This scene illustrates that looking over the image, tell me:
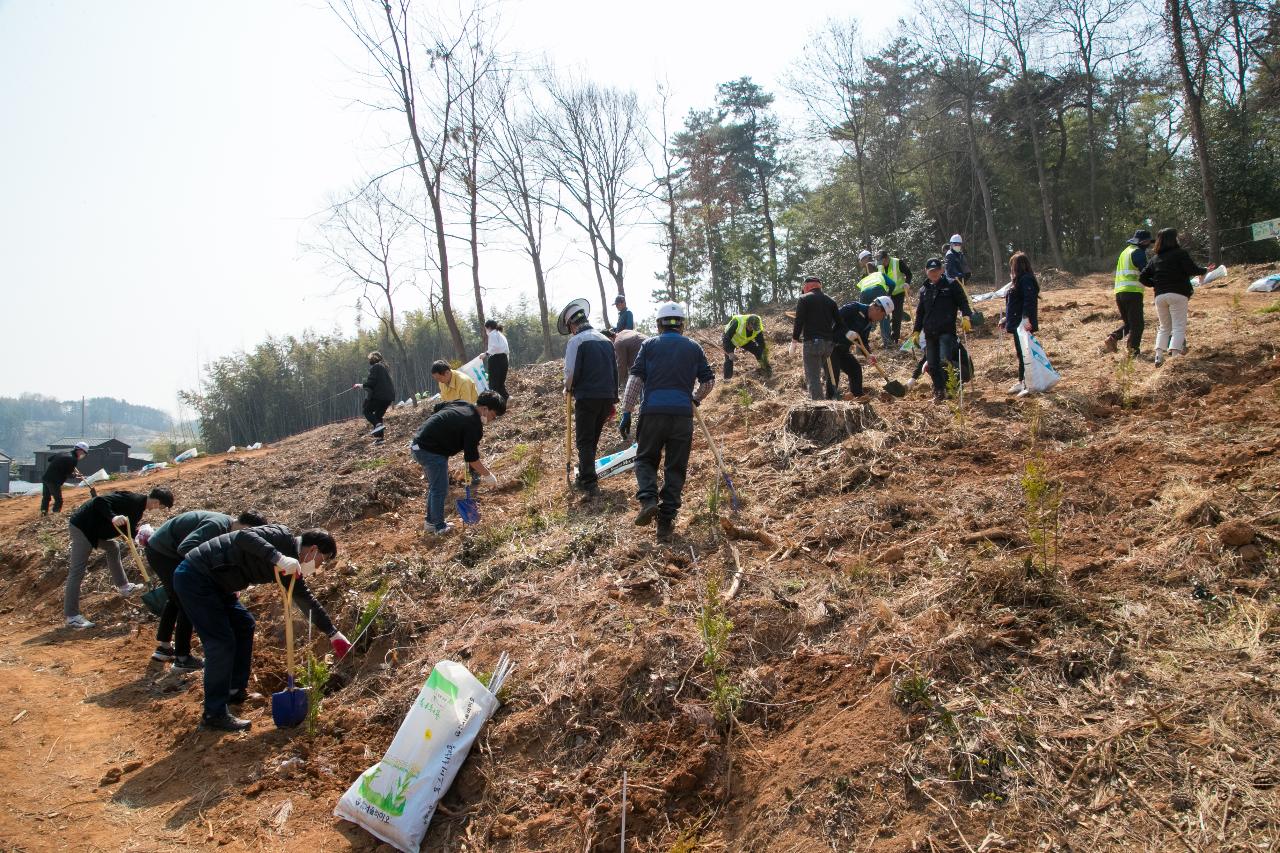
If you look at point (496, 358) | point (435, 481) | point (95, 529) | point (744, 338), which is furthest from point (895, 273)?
point (95, 529)

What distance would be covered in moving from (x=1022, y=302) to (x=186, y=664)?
26.6 ft

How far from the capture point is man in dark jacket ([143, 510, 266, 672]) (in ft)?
17.0

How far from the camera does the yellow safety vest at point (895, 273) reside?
35.1 ft

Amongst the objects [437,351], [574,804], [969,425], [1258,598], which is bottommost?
[574,804]

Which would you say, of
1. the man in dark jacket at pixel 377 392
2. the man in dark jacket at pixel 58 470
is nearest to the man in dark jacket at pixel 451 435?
the man in dark jacket at pixel 377 392

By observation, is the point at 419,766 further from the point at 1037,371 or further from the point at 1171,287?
the point at 1171,287

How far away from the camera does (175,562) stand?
5500 millimetres

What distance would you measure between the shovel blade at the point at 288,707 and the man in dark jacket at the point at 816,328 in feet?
17.9

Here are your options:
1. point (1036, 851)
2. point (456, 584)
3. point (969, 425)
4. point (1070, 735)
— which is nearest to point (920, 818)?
point (1036, 851)

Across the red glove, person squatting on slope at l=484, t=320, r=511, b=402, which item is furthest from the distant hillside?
the red glove

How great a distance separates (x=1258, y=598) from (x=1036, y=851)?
1.68 m

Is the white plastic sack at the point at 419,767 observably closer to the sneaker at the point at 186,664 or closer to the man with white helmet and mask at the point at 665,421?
the man with white helmet and mask at the point at 665,421

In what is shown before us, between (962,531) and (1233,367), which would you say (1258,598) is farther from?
(1233,367)

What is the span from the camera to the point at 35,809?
3877 millimetres
